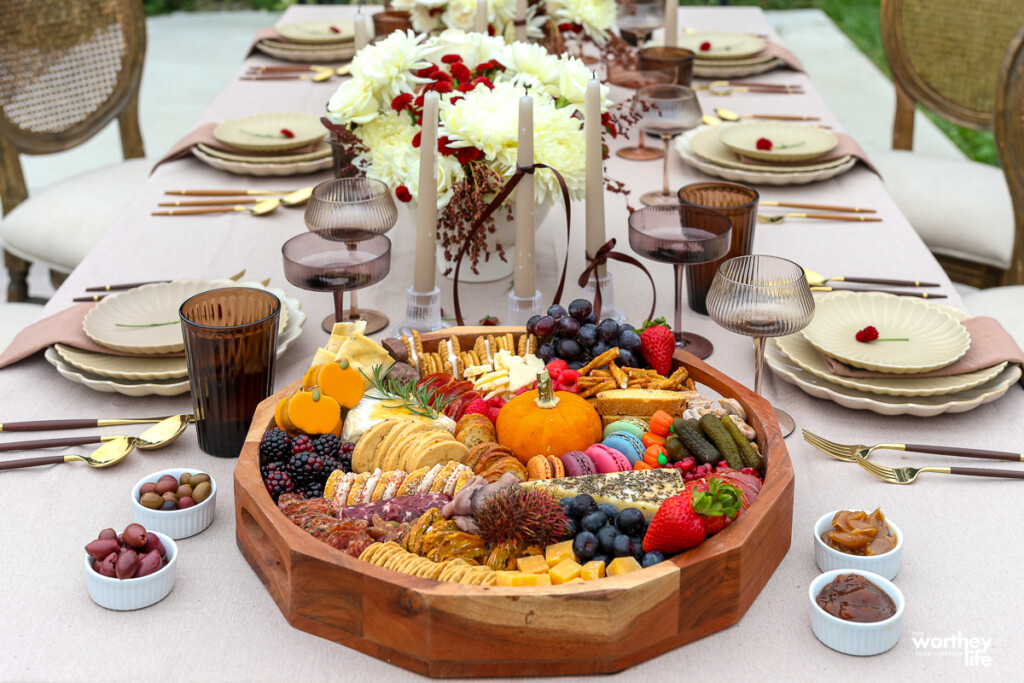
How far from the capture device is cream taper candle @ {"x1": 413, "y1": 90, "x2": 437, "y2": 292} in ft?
5.23

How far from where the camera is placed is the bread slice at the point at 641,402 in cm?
140

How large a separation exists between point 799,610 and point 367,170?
1.11m

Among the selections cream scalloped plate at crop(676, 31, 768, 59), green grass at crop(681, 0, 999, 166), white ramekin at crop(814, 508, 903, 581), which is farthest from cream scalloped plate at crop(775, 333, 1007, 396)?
green grass at crop(681, 0, 999, 166)

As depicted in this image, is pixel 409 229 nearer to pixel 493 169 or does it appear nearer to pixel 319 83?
pixel 493 169

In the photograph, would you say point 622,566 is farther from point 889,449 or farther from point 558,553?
point 889,449

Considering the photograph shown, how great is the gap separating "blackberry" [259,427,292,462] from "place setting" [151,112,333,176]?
48.6 inches

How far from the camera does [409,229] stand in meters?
2.26

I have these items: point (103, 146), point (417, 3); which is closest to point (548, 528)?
point (417, 3)

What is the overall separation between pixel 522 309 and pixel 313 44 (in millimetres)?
2065

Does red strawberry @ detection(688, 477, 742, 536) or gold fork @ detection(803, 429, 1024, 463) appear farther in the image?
gold fork @ detection(803, 429, 1024, 463)

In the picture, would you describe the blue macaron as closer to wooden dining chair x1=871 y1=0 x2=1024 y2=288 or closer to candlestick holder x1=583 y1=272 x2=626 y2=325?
candlestick holder x1=583 y1=272 x2=626 y2=325

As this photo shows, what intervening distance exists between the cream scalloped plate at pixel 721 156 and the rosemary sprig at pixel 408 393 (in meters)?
1.23

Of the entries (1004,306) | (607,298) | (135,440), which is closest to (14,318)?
(135,440)

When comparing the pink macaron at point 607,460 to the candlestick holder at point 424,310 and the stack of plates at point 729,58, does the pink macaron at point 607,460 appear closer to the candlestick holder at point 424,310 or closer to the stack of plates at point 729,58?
the candlestick holder at point 424,310
